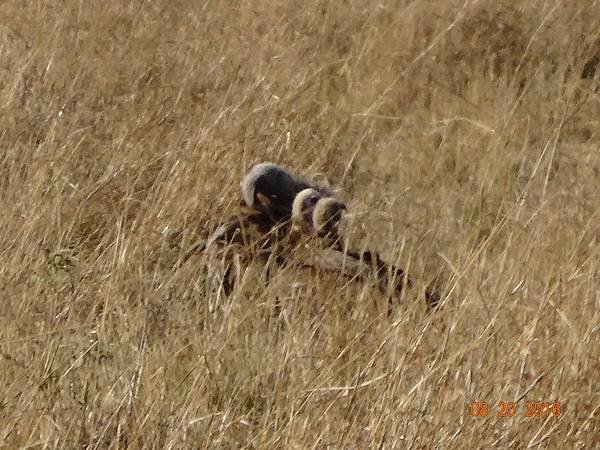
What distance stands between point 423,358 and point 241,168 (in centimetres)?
126

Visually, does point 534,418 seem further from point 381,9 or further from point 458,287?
point 381,9

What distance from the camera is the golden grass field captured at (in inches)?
73.6
